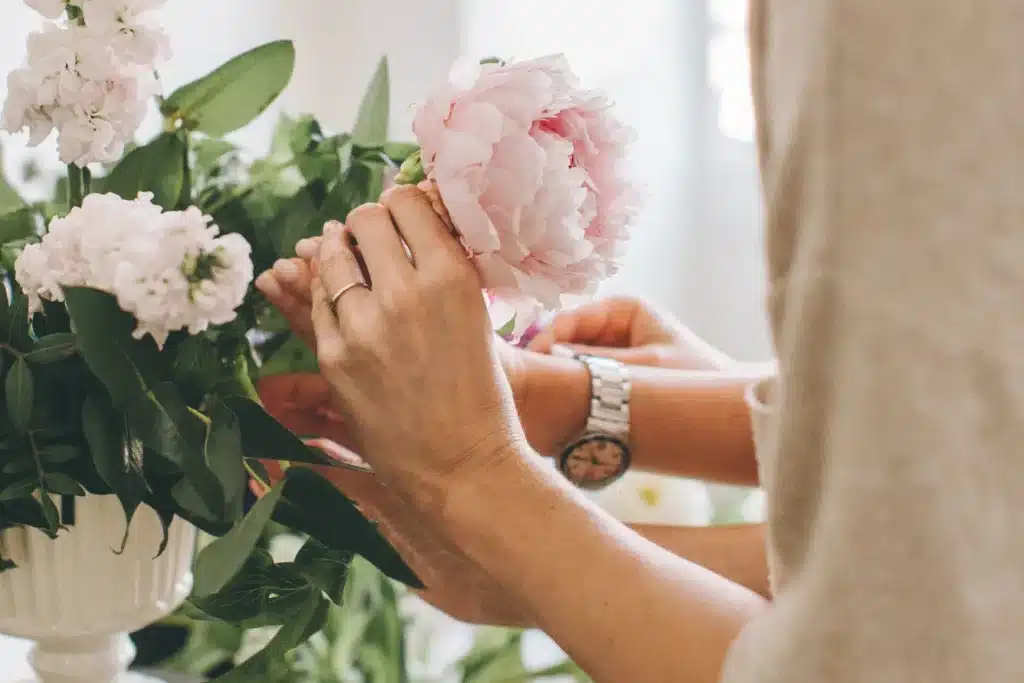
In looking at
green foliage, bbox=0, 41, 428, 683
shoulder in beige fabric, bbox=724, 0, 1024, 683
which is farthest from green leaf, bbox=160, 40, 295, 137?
shoulder in beige fabric, bbox=724, 0, 1024, 683

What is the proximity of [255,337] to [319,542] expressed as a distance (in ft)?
0.50

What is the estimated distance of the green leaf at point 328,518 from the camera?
0.47m

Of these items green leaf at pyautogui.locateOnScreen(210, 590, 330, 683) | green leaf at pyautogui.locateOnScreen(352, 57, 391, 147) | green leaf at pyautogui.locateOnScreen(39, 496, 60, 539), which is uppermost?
green leaf at pyautogui.locateOnScreen(352, 57, 391, 147)

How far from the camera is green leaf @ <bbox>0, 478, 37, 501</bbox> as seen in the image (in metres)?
0.44

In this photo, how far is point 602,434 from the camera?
30.5 inches

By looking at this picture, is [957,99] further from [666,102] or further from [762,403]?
[666,102]

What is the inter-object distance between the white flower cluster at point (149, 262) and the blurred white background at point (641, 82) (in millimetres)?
400

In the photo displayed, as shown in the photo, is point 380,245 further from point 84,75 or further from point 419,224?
point 84,75

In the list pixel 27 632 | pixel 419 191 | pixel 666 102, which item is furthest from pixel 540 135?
pixel 666 102

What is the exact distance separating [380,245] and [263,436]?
3.9 inches

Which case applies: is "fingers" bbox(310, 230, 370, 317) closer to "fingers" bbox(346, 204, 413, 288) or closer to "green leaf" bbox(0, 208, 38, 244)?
"fingers" bbox(346, 204, 413, 288)

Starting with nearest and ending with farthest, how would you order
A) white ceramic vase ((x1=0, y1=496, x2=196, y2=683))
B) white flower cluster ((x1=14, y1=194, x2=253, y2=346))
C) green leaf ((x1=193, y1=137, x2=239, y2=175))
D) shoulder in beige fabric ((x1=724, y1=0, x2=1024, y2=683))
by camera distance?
shoulder in beige fabric ((x1=724, y1=0, x2=1024, y2=683)) < white flower cluster ((x1=14, y1=194, x2=253, y2=346)) < white ceramic vase ((x1=0, y1=496, x2=196, y2=683)) < green leaf ((x1=193, y1=137, x2=239, y2=175))

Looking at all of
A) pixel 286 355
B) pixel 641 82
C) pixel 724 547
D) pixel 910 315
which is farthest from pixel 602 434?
pixel 641 82

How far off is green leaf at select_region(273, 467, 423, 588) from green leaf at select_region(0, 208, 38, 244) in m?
0.18
